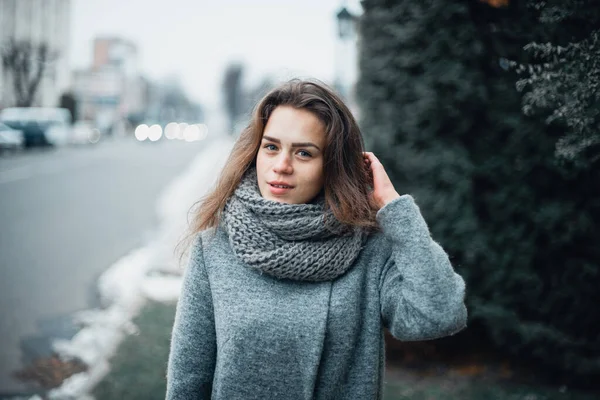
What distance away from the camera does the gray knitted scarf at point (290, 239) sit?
1.74m

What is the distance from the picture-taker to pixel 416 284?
1.66 m

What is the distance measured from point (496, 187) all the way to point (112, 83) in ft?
316

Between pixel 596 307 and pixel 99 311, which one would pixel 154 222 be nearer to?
pixel 99 311

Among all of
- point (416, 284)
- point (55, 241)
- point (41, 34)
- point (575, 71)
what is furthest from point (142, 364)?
point (41, 34)

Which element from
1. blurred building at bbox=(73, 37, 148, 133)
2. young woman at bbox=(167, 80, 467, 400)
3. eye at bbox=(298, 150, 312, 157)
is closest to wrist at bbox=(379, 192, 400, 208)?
young woman at bbox=(167, 80, 467, 400)

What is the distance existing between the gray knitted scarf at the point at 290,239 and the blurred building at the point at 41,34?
3696 centimetres

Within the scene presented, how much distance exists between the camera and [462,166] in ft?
12.6

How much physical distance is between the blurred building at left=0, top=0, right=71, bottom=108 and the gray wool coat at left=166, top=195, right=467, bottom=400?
37.0 metres

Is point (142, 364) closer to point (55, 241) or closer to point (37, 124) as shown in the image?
point (55, 241)

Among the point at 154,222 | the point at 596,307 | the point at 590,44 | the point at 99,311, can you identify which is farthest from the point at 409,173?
the point at 154,222

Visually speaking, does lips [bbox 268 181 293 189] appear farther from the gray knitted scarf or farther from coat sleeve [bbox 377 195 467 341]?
coat sleeve [bbox 377 195 467 341]

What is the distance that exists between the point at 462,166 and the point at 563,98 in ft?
4.78

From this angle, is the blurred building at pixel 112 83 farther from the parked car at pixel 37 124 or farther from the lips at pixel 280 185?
the lips at pixel 280 185

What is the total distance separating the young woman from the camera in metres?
1.71
